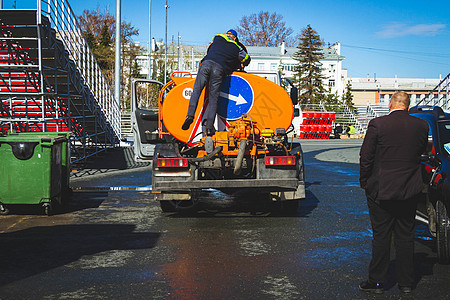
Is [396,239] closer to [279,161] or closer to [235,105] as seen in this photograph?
[279,161]

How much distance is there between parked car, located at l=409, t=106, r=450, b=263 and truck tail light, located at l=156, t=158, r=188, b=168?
311 centimetres

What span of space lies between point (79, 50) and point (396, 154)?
1302cm

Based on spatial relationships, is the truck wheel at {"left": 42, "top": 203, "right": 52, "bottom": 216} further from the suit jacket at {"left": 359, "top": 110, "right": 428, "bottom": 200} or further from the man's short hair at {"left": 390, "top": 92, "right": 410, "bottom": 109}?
the man's short hair at {"left": 390, "top": 92, "right": 410, "bottom": 109}

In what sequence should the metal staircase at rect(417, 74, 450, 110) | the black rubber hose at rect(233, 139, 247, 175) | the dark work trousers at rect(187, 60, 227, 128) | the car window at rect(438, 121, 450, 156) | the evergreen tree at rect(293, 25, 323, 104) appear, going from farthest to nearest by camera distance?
the evergreen tree at rect(293, 25, 323, 104)
the metal staircase at rect(417, 74, 450, 110)
the dark work trousers at rect(187, 60, 227, 128)
the black rubber hose at rect(233, 139, 247, 175)
the car window at rect(438, 121, 450, 156)

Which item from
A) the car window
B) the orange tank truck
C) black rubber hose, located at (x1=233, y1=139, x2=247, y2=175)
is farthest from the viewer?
the orange tank truck

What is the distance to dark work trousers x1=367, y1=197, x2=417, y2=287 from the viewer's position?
15.4 ft

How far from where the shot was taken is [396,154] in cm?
469

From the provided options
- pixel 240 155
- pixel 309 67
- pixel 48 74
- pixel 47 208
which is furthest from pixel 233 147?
pixel 309 67

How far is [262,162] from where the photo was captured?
7527 millimetres

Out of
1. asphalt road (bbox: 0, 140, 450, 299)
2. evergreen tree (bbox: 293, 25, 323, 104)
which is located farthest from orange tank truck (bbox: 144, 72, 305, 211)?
evergreen tree (bbox: 293, 25, 323, 104)

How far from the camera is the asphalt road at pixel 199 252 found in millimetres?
4816

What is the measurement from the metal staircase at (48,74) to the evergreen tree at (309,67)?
48861 mm

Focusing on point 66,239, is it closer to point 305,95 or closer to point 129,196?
point 129,196

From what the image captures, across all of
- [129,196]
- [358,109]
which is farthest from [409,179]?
[358,109]
